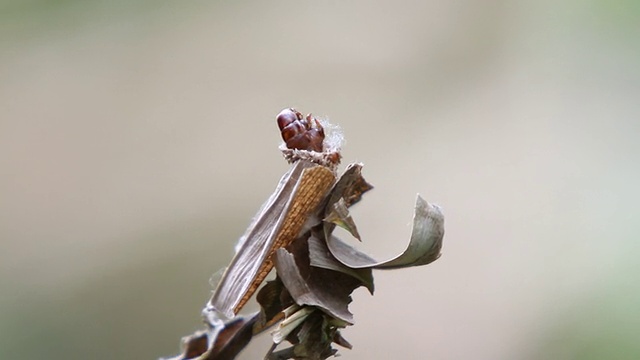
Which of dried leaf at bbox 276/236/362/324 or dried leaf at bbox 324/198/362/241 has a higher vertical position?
dried leaf at bbox 324/198/362/241

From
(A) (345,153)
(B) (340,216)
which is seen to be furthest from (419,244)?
(A) (345,153)

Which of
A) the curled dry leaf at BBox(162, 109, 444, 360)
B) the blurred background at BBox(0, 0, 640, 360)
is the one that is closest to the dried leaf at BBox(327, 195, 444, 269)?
the curled dry leaf at BBox(162, 109, 444, 360)

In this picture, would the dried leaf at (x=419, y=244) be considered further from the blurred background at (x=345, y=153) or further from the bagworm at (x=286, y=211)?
the blurred background at (x=345, y=153)

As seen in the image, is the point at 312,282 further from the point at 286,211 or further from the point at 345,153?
the point at 345,153

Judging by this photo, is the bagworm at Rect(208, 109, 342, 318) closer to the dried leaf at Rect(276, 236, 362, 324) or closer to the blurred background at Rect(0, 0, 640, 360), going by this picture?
the dried leaf at Rect(276, 236, 362, 324)

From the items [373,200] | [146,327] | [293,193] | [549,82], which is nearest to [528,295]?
[373,200]

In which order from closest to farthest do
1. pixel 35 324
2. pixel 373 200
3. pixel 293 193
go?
1. pixel 293 193
2. pixel 35 324
3. pixel 373 200

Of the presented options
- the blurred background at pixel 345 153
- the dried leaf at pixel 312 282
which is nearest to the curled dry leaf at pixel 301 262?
the dried leaf at pixel 312 282

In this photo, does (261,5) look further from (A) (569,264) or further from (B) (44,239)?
(A) (569,264)
